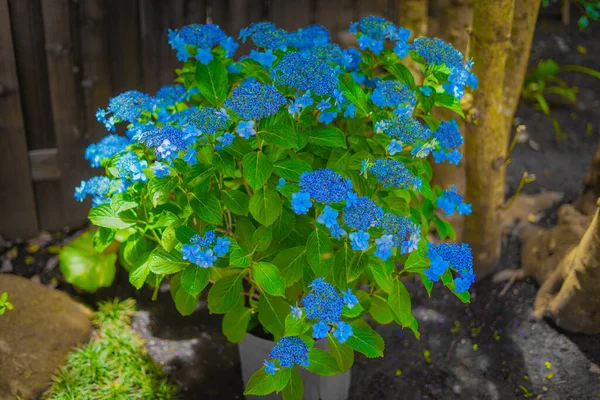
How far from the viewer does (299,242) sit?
2.38 metres

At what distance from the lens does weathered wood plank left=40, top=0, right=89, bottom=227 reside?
11.0ft

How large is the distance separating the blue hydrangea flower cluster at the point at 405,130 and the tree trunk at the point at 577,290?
1240 mm

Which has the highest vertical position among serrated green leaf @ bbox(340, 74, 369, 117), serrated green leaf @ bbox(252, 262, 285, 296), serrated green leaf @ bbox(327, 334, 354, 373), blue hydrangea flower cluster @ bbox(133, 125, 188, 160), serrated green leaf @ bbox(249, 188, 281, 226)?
serrated green leaf @ bbox(340, 74, 369, 117)

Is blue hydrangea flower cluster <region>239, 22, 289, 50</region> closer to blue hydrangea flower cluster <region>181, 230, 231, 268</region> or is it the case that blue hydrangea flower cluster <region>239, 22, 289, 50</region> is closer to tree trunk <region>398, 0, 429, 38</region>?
blue hydrangea flower cluster <region>181, 230, 231, 268</region>

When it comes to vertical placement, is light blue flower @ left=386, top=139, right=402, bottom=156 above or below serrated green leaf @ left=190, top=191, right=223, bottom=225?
above

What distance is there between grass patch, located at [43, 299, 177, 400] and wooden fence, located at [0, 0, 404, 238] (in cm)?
94

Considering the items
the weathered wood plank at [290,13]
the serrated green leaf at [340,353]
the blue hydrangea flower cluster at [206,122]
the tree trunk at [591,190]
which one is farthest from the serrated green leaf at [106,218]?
the tree trunk at [591,190]

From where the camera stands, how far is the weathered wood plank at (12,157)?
3.33 metres

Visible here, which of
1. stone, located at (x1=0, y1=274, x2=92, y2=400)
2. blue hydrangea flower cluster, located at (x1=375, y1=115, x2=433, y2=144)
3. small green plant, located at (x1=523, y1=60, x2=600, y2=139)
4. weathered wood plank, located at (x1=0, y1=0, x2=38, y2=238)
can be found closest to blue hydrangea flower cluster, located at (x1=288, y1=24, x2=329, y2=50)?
blue hydrangea flower cluster, located at (x1=375, y1=115, x2=433, y2=144)

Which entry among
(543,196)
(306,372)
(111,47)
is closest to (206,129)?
(306,372)

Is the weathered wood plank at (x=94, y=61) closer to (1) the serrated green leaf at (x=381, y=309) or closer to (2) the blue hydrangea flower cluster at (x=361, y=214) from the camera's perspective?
(1) the serrated green leaf at (x=381, y=309)

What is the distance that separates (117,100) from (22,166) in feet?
4.89

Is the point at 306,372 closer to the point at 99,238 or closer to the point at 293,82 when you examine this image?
the point at 99,238

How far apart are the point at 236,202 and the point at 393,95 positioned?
640 mm
